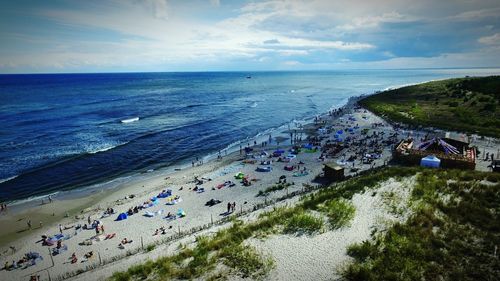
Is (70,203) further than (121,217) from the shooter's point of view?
Yes

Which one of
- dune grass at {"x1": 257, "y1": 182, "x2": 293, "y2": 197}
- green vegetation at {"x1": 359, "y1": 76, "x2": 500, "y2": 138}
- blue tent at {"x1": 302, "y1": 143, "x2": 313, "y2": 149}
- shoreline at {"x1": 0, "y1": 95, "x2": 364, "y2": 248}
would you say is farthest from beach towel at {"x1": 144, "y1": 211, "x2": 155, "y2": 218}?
green vegetation at {"x1": 359, "y1": 76, "x2": 500, "y2": 138}

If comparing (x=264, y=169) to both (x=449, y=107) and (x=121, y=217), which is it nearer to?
(x=121, y=217)

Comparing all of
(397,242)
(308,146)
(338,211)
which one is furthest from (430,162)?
(308,146)

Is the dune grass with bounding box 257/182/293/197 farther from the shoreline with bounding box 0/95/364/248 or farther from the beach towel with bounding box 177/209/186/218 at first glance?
the shoreline with bounding box 0/95/364/248

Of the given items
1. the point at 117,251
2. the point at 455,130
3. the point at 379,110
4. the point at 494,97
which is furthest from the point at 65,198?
the point at 494,97

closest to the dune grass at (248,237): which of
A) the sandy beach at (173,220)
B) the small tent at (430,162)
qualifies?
the sandy beach at (173,220)

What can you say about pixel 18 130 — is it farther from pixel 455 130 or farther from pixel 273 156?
pixel 455 130
